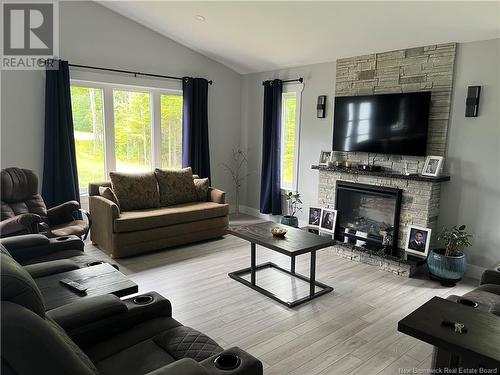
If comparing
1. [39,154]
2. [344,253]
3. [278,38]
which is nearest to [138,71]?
[39,154]

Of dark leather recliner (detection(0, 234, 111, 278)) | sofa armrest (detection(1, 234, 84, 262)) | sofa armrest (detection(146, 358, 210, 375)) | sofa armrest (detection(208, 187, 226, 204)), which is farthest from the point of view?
sofa armrest (detection(208, 187, 226, 204))

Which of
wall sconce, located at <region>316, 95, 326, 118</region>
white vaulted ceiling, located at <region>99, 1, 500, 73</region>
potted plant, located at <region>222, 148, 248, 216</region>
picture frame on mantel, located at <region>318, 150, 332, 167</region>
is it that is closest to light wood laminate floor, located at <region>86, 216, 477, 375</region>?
picture frame on mantel, located at <region>318, 150, 332, 167</region>

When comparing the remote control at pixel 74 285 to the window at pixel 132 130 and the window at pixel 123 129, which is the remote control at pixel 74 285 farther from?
the window at pixel 132 130

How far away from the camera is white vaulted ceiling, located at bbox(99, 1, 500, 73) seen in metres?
3.34

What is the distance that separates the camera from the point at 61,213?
4.07 m

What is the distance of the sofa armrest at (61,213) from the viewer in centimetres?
405

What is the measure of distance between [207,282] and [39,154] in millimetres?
2819

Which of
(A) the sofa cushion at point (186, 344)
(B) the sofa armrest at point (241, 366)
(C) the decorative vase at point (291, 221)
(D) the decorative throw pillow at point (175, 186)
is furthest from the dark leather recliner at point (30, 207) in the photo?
(B) the sofa armrest at point (241, 366)

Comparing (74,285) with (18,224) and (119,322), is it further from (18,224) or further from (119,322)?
(18,224)

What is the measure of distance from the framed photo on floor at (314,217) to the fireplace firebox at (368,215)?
0.88ft

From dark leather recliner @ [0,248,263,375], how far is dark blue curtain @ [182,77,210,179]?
403 cm

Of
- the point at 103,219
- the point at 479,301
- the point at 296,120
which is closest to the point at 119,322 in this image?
the point at 479,301

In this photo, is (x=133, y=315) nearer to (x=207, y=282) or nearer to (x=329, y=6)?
(x=207, y=282)

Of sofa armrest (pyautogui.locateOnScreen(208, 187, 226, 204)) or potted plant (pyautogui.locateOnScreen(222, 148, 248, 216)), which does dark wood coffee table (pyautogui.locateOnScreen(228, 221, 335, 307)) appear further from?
potted plant (pyautogui.locateOnScreen(222, 148, 248, 216))
